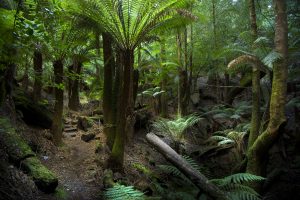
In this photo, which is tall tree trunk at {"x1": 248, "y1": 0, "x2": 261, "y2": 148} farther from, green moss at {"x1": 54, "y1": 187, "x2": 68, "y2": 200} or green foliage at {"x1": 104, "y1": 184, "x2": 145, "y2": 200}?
green moss at {"x1": 54, "y1": 187, "x2": 68, "y2": 200}

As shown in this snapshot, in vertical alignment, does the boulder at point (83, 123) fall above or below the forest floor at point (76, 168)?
above

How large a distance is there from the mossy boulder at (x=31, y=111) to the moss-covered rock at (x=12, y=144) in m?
1.69

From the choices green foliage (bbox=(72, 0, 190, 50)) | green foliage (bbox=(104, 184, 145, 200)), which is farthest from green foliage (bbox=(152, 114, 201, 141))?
green foliage (bbox=(104, 184, 145, 200))

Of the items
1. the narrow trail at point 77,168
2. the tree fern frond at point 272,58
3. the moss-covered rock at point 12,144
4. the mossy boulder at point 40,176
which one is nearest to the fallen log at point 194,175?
the narrow trail at point 77,168

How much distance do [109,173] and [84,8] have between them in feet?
9.88

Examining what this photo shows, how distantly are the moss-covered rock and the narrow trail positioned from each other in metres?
0.79

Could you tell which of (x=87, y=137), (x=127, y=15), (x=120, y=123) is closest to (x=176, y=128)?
(x=87, y=137)

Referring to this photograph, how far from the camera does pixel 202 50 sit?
11.2 metres

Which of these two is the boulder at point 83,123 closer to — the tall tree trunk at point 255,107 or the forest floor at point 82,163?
the forest floor at point 82,163

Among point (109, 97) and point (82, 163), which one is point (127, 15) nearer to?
point (109, 97)

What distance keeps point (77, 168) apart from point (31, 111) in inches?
77.2

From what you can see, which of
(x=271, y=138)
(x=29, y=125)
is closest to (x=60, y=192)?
(x=29, y=125)

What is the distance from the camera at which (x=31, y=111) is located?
255 inches

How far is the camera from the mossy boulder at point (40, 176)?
403cm
